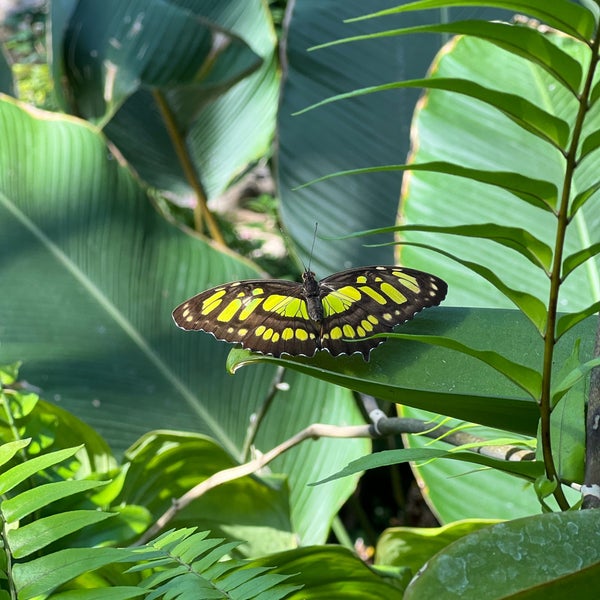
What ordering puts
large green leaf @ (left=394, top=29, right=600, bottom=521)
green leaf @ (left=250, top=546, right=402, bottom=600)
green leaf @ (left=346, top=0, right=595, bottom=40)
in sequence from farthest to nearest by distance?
large green leaf @ (left=394, top=29, right=600, bottom=521) → green leaf @ (left=250, top=546, right=402, bottom=600) → green leaf @ (left=346, top=0, right=595, bottom=40)

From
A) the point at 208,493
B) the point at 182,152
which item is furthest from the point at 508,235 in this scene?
the point at 182,152

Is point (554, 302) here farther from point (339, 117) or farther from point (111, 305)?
point (339, 117)

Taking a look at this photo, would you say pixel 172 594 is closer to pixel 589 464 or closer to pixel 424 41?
pixel 589 464

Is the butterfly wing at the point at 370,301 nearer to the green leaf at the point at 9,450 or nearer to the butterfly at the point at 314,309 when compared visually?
the butterfly at the point at 314,309

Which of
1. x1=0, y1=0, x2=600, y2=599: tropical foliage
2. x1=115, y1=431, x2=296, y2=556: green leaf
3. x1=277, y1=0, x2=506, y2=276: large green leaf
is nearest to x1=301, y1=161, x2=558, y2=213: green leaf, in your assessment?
x1=0, y1=0, x2=600, y2=599: tropical foliage

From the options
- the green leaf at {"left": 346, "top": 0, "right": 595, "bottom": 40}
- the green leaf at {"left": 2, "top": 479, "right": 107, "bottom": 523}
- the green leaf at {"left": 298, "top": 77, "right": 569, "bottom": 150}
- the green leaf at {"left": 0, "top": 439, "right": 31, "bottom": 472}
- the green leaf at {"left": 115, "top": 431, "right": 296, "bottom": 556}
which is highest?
the green leaf at {"left": 346, "top": 0, "right": 595, "bottom": 40}

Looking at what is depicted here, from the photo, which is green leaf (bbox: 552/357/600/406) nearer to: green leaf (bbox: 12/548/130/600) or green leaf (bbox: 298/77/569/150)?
green leaf (bbox: 298/77/569/150)

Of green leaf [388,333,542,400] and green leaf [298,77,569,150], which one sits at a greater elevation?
green leaf [298,77,569,150]

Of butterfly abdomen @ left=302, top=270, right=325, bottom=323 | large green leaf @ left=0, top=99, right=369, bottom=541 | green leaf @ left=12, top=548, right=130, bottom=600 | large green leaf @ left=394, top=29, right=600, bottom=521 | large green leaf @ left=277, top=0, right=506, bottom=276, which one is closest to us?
green leaf @ left=12, top=548, right=130, bottom=600
